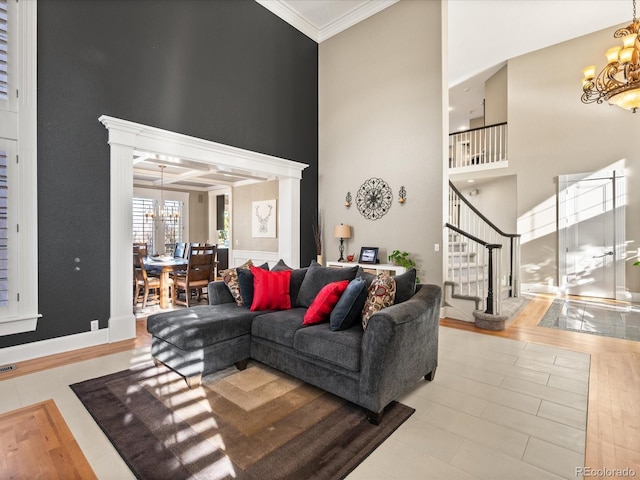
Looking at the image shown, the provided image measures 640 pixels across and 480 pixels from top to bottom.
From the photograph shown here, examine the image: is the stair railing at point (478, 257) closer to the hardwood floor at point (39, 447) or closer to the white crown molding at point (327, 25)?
the white crown molding at point (327, 25)

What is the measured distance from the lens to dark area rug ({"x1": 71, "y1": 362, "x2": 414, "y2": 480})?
1.80m

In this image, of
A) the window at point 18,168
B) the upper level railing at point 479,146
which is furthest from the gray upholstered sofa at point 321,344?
the upper level railing at point 479,146

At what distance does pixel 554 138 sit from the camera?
23.1 ft

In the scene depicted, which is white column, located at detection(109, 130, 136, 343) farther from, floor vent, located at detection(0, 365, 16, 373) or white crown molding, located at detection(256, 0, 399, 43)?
white crown molding, located at detection(256, 0, 399, 43)

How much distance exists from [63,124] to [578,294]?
9.19m

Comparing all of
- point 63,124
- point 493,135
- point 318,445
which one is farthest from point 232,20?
point 493,135

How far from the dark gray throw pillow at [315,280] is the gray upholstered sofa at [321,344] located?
0.01 m

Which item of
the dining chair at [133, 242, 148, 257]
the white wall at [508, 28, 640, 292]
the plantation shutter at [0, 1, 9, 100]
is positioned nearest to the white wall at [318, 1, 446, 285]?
the dining chair at [133, 242, 148, 257]

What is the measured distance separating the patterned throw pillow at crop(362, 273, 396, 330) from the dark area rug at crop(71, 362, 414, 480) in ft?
2.31

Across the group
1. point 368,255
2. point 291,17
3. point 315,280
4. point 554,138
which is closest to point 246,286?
point 315,280

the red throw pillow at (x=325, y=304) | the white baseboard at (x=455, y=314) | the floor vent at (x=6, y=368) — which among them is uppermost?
the red throw pillow at (x=325, y=304)

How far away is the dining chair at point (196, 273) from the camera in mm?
5402

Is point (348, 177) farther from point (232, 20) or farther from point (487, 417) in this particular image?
point (487, 417)

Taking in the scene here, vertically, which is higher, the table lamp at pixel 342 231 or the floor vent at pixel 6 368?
the table lamp at pixel 342 231
